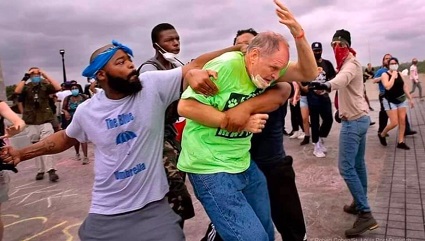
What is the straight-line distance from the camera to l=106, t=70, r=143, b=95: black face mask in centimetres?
223

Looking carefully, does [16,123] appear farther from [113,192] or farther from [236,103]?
[236,103]

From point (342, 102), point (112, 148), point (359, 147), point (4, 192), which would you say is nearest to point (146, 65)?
point (112, 148)

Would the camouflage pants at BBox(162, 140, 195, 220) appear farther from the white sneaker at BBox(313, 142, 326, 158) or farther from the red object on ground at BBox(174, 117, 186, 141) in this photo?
the white sneaker at BBox(313, 142, 326, 158)

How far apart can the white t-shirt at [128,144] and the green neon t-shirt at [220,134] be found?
0.22m

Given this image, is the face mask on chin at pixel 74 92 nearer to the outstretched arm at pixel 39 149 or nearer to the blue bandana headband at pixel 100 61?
the outstretched arm at pixel 39 149

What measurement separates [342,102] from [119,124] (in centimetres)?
236

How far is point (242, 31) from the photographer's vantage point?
117 inches

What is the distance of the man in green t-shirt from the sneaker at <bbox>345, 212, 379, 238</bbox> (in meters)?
1.66

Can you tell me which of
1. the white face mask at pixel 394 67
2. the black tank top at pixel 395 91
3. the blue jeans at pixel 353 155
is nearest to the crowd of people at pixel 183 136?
the blue jeans at pixel 353 155

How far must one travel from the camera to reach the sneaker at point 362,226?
3.42 m

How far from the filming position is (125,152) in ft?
7.27

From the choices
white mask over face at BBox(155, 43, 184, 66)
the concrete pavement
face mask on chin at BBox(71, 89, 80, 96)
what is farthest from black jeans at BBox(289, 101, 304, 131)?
white mask over face at BBox(155, 43, 184, 66)

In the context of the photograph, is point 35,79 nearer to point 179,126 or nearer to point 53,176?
point 53,176

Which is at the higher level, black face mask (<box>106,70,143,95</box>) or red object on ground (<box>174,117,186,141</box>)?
black face mask (<box>106,70,143,95</box>)
